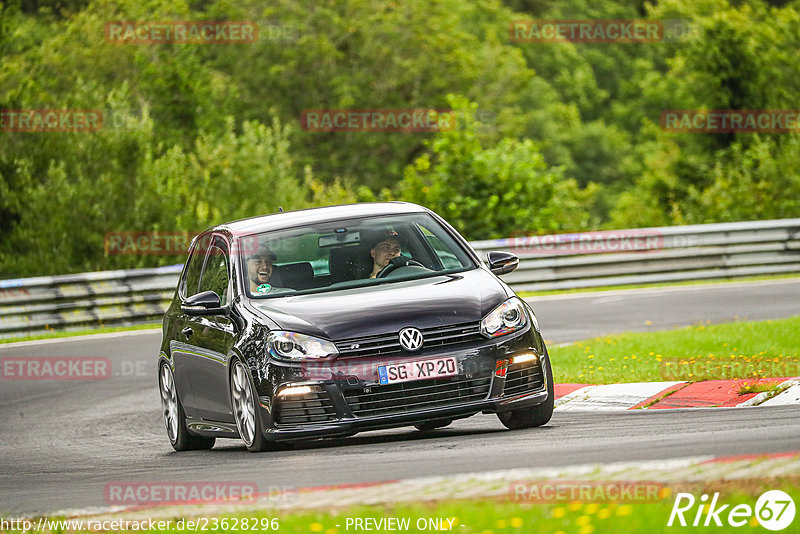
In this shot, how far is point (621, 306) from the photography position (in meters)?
20.0

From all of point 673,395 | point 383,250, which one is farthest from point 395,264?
point 673,395

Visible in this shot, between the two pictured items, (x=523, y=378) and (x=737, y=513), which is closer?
(x=737, y=513)

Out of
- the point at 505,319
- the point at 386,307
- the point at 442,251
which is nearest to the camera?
the point at 386,307

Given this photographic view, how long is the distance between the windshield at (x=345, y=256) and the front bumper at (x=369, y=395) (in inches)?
38.9

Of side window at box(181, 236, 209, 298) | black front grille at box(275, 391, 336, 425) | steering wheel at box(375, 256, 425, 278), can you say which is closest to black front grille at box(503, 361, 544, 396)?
black front grille at box(275, 391, 336, 425)

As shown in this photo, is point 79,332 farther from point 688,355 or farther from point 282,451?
point 282,451

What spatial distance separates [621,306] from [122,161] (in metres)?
12.5

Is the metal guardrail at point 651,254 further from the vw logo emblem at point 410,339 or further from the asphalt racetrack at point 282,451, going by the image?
the vw logo emblem at point 410,339

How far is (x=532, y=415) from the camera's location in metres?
9.45

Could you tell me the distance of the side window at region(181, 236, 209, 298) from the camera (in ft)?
35.6

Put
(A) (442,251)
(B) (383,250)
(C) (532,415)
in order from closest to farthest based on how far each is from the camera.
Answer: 1. (C) (532,415)
2. (B) (383,250)
3. (A) (442,251)

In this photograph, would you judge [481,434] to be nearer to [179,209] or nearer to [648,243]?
[648,243]

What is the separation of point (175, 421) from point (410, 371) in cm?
289

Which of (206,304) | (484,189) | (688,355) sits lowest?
(484,189)
